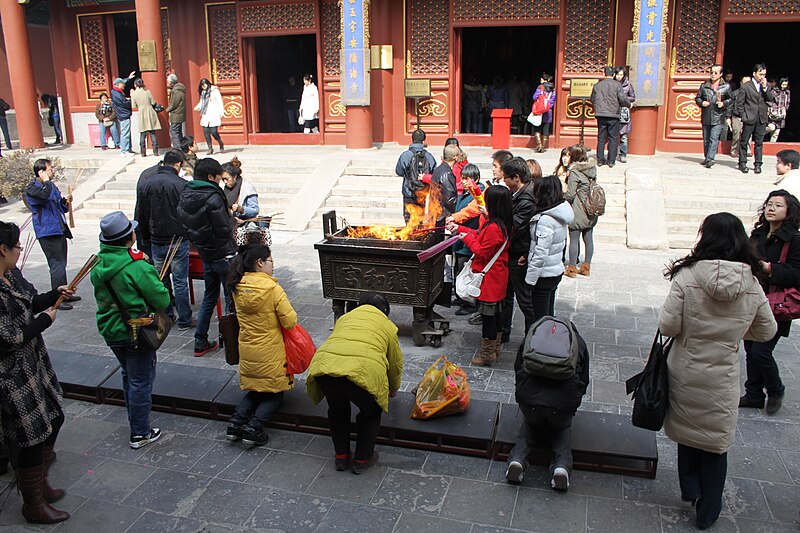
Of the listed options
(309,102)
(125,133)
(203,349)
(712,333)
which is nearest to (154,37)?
(125,133)

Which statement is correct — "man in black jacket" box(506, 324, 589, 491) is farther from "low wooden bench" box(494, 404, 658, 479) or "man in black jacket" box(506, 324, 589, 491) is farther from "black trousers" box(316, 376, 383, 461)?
"black trousers" box(316, 376, 383, 461)

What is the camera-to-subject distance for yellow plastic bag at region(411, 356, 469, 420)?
15.6ft

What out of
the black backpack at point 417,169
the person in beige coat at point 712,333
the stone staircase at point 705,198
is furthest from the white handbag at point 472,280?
the stone staircase at point 705,198

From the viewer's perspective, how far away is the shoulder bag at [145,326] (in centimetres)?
442

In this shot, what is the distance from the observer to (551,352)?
158 inches

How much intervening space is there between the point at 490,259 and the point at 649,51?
874cm

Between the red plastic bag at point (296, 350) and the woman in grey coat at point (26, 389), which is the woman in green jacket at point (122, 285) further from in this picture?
the red plastic bag at point (296, 350)

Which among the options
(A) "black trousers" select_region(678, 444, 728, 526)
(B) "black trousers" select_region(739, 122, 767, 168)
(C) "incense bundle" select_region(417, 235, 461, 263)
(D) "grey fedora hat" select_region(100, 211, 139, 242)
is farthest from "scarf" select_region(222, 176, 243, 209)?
(B) "black trousers" select_region(739, 122, 767, 168)

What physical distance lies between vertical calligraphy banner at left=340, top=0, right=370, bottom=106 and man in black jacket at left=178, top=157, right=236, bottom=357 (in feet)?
29.3

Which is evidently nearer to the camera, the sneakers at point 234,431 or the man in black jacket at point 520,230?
the sneakers at point 234,431

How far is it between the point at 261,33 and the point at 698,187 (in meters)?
10.4

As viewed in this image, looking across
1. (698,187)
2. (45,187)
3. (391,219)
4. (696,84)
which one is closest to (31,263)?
(45,187)

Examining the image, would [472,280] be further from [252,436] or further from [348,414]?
[252,436]

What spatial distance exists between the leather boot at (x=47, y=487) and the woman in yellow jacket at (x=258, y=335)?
3.63 ft
